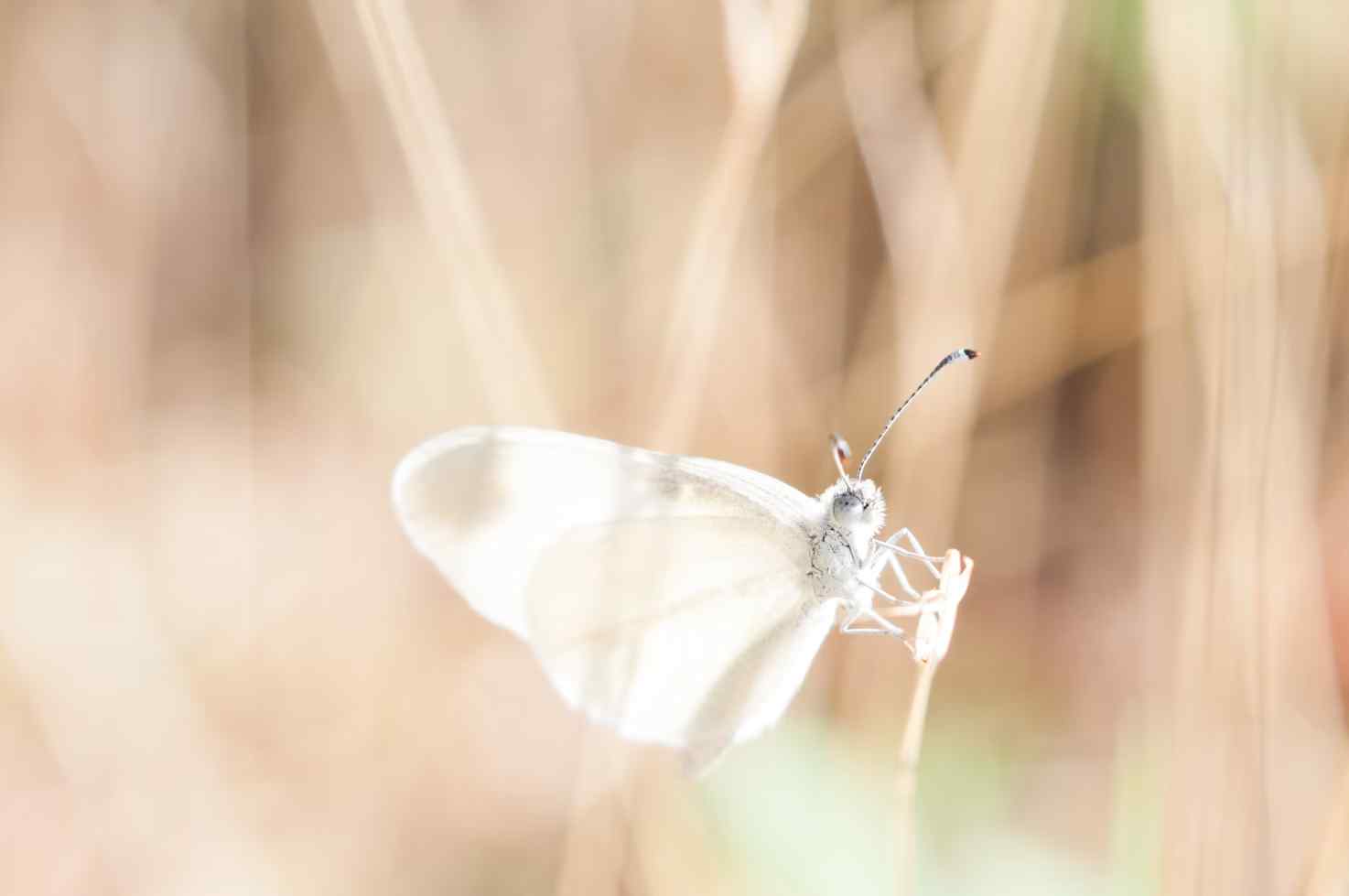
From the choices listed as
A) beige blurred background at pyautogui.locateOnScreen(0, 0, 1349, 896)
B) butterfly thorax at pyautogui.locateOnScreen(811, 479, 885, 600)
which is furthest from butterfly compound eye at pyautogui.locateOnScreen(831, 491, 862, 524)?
beige blurred background at pyautogui.locateOnScreen(0, 0, 1349, 896)

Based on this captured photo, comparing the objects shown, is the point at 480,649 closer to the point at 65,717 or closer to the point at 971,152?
the point at 65,717

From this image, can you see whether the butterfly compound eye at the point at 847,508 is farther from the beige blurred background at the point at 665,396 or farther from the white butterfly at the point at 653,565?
the beige blurred background at the point at 665,396

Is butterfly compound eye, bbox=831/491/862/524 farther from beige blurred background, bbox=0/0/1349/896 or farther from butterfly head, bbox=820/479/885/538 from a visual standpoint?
beige blurred background, bbox=0/0/1349/896

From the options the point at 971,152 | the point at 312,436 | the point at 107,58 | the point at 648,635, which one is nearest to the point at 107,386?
the point at 312,436

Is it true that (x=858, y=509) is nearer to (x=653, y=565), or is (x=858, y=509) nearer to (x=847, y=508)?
(x=847, y=508)

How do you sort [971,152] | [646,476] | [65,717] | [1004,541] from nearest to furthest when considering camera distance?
[646,476]
[971,152]
[65,717]
[1004,541]

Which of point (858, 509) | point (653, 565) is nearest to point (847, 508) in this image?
point (858, 509)
